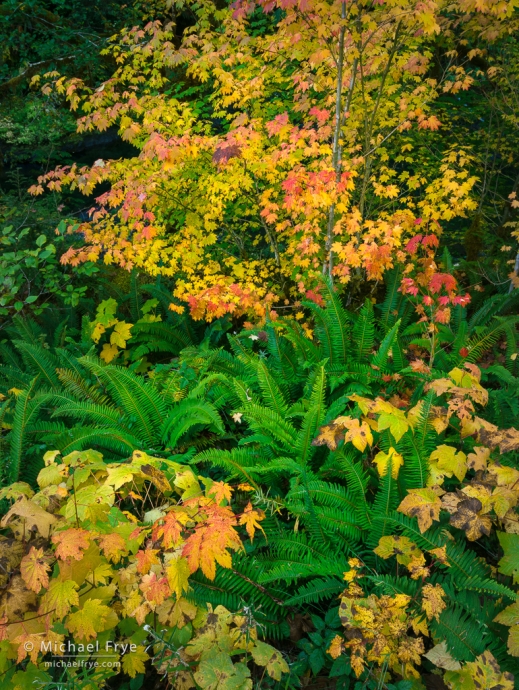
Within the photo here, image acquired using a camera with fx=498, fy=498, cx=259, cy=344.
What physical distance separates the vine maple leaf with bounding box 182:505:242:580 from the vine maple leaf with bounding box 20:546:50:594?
1.73ft

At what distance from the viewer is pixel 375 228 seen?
426cm

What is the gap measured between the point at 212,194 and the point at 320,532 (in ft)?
10.9

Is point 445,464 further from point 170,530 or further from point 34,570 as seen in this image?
point 34,570

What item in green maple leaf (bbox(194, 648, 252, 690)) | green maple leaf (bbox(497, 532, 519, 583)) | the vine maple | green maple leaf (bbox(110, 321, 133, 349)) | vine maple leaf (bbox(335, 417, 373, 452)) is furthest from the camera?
green maple leaf (bbox(110, 321, 133, 349))

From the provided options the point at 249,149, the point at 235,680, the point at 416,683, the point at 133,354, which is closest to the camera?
the point at 235,680

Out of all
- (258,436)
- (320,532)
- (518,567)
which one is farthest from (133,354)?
(518,567)

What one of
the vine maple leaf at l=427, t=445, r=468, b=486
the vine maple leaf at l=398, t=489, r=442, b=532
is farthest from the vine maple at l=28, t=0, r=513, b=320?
the vine maple leaf at l=398, t=489, r=442, b=532

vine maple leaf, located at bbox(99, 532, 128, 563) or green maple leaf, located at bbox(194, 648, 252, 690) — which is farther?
vine maple leaf, located at bbox(99, 532, 128, 563)

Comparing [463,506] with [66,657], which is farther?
[463,506]

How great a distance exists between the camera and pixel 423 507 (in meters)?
2.31

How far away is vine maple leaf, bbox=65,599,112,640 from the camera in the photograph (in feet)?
6.45

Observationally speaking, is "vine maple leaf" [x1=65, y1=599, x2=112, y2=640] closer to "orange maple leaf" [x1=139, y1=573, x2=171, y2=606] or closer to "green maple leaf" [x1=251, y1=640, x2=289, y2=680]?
"orange maple leaf" [x1=139, y1=573, x2=171, y2=606]

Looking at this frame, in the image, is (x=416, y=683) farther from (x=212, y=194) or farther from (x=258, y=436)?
(x=212, y=194)

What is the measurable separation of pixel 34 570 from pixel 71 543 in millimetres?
167
